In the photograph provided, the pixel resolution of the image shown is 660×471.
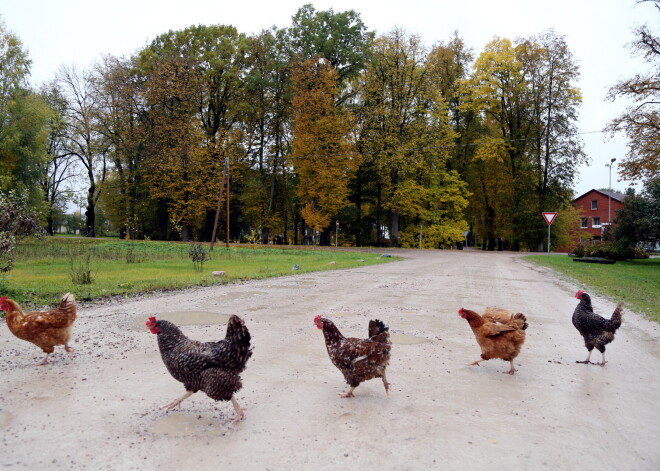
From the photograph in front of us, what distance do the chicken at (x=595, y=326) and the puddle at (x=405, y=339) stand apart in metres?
2.40

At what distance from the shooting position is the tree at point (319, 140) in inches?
1591

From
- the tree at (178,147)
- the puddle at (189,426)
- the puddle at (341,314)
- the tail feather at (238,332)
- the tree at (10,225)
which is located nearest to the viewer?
the puddle at (189,426)

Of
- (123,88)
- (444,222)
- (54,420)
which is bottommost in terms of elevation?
(54,420)

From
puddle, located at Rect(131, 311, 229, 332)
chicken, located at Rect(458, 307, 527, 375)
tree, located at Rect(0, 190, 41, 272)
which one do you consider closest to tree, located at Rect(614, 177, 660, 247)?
chicken, located at Rect(458, 307, 527, 375)

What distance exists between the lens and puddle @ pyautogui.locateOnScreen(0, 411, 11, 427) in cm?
400

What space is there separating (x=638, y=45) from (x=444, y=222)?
24.1 m

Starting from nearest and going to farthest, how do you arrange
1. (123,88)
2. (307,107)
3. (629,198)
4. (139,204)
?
(629,198) → (307,107) → (123,88) → (139,204)

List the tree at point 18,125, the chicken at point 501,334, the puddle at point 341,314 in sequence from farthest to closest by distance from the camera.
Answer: the tree at point 18,125 < the puddle at point 341,314 < the chicken at point 501,334

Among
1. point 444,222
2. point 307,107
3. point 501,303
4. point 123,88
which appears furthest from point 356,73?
point 501,303

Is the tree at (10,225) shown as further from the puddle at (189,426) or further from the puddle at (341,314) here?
the puddle at (189,426)

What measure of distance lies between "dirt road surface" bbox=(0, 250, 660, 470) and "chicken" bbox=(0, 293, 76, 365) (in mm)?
352

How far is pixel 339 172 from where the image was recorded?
41031 mm

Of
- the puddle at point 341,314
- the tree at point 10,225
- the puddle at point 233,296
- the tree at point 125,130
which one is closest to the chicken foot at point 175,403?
the puddle at point 341,314

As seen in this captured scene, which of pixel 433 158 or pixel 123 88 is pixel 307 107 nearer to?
pixel 433 158
